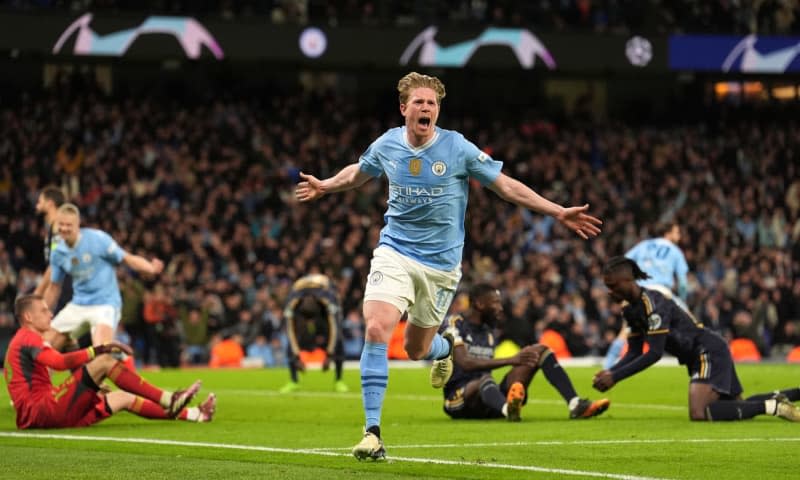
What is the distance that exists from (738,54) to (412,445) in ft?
93.1

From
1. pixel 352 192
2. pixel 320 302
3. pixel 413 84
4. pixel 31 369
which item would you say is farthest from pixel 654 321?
pixel 352 192

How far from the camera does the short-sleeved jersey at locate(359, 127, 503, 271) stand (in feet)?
32.5

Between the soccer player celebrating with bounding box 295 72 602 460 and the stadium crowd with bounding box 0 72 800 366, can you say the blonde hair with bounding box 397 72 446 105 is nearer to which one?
the soccer player celebrating with bounding box 295 72 602 460

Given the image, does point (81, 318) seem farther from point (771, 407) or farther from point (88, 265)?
point (771, 407)

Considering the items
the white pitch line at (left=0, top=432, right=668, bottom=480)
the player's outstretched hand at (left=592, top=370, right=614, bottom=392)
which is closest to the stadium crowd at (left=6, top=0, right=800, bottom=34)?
the white pitch line at (left=0, top=432, right=668, bottom=480)

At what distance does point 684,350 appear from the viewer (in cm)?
1348

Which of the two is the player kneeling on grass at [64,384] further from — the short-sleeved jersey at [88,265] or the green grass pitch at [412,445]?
the short-sleeved jersey at [88,265]

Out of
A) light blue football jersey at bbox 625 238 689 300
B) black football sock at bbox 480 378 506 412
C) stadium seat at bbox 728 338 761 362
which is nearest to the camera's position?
black football sock at bbox 480 378 506 412

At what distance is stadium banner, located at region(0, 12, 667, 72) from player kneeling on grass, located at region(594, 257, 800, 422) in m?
21.6

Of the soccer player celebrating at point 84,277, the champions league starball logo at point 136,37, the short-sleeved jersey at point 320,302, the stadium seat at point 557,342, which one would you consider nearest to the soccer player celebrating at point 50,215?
the soccer player celebrating at point 84,277

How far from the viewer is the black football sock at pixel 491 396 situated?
525 inches

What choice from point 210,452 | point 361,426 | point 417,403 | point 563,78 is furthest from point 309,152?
point 210,452

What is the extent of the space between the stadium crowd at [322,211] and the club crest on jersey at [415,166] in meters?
18.0

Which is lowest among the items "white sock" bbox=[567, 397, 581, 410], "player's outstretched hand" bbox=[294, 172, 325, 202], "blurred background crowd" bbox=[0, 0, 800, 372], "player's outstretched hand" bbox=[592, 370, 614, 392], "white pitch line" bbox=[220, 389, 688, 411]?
"white pitch line" bbox=[220, 389, 688, 411]
